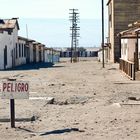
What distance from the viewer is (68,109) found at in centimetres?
1666

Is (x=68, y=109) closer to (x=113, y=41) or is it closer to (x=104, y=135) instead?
(x=104, y=135)

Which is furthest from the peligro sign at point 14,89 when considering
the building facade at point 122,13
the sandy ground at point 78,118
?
the building facade at point 122,13

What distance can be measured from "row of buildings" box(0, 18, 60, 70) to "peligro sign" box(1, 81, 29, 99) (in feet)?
133

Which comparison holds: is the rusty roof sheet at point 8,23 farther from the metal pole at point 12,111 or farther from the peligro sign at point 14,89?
the peligro sign at point 14,89

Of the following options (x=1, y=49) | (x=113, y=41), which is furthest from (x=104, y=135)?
(x=113, y=41)

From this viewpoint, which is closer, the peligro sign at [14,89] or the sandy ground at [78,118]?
the sandy ground at [78,118]

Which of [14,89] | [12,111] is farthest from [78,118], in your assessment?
[14,89]

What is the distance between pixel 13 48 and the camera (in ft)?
201

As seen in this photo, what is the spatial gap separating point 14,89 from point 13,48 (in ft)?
161

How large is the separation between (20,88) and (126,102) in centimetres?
645

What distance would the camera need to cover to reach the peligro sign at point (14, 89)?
1255 cm

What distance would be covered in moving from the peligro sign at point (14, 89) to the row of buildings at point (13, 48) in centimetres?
4062

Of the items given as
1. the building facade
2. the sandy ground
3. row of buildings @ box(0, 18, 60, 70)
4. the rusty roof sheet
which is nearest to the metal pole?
the sandy ground

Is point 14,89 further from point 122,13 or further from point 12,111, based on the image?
point 122,13
